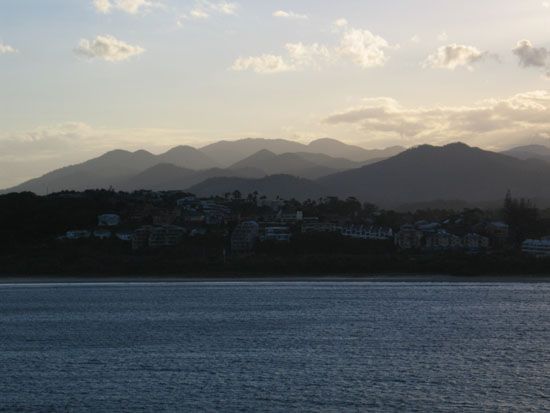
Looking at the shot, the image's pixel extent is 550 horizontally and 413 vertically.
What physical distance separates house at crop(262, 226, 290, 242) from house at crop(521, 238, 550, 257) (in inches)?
998

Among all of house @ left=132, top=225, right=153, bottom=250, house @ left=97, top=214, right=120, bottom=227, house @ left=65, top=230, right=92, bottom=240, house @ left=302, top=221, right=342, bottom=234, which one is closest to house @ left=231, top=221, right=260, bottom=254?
house @ left=302, top=221, right=342, bottom=234

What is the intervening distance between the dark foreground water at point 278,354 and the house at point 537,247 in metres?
30.0

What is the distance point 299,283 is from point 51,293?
78.2ft

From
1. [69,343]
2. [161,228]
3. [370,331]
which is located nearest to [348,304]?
[370,331]

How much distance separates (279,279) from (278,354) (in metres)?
47.0

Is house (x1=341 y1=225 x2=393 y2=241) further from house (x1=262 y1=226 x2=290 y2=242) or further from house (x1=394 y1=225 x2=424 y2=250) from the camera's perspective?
house (x1=262 y1=226 x2=290 y2=242)

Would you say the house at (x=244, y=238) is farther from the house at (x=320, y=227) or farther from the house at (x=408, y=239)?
the house at (x=408, y=239)

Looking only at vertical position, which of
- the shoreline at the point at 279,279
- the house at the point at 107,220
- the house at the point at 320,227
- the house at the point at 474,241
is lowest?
the shoreline at the point at 279,279

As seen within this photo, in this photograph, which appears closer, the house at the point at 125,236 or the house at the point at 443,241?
the house at the point at 443,241

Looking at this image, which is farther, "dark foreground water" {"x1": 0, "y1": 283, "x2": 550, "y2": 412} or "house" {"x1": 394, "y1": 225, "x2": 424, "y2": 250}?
"house" {"x1": 394, "y1": 225, "x2": 424, "y2": 250}

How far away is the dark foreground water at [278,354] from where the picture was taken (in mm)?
28562

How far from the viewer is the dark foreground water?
2856 centimetres

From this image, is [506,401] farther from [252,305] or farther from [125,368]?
[252,305]

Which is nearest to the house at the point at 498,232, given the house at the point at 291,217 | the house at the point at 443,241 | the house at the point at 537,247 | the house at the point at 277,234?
the house at the point at 443,241
